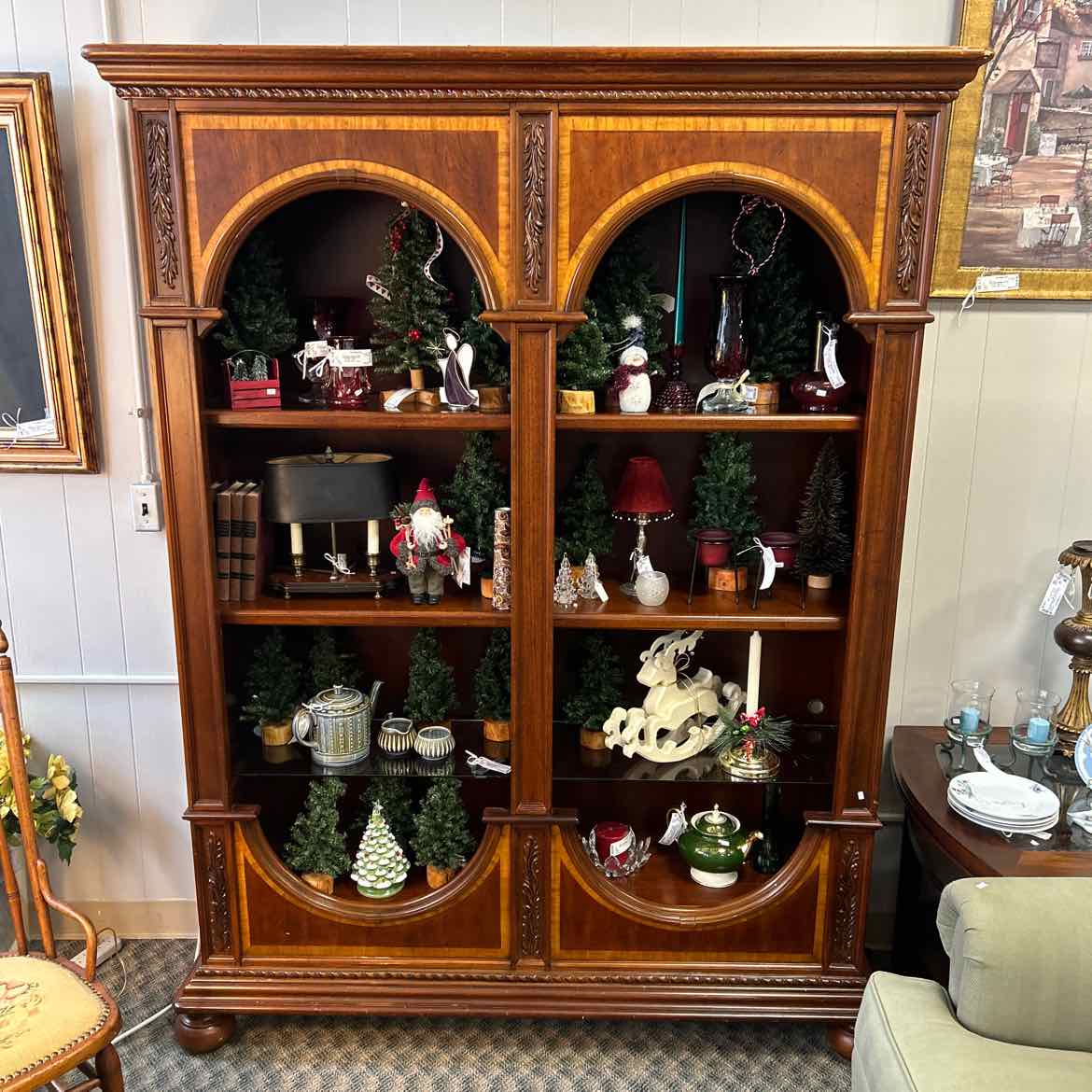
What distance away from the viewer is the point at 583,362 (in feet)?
6.97

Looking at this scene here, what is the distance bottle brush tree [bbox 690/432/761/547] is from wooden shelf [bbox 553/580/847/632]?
20 centimetres

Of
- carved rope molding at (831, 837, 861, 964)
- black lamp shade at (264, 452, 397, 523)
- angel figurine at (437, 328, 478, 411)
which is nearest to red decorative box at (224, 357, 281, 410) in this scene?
black lamp shade at (264, 452, 397, 523)

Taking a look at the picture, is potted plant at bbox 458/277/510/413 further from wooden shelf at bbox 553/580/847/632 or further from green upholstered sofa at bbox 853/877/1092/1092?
green upholstered sofa at bbox 853/877/1092/1092

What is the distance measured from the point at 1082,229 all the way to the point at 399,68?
1668 mm

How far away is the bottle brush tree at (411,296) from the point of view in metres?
2.21

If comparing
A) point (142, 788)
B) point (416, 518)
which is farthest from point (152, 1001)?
point (416, 518)

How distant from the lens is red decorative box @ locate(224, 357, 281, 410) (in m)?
2.14

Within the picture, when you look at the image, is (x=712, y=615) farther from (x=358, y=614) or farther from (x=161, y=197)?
(x=161, y=197)

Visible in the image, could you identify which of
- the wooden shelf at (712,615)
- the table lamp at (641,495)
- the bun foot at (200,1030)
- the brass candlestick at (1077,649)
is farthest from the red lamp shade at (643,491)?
the bun foot at (200,1030)

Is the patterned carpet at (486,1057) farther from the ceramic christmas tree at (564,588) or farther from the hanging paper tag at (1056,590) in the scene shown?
the hanging paper tag at (1056,590)

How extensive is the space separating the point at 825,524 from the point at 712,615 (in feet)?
1.25

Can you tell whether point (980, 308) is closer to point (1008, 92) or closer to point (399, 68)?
point (1008, 92)

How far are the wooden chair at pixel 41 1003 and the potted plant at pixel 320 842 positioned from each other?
540mm

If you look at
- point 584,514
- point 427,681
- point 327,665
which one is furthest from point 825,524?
point 327,665
